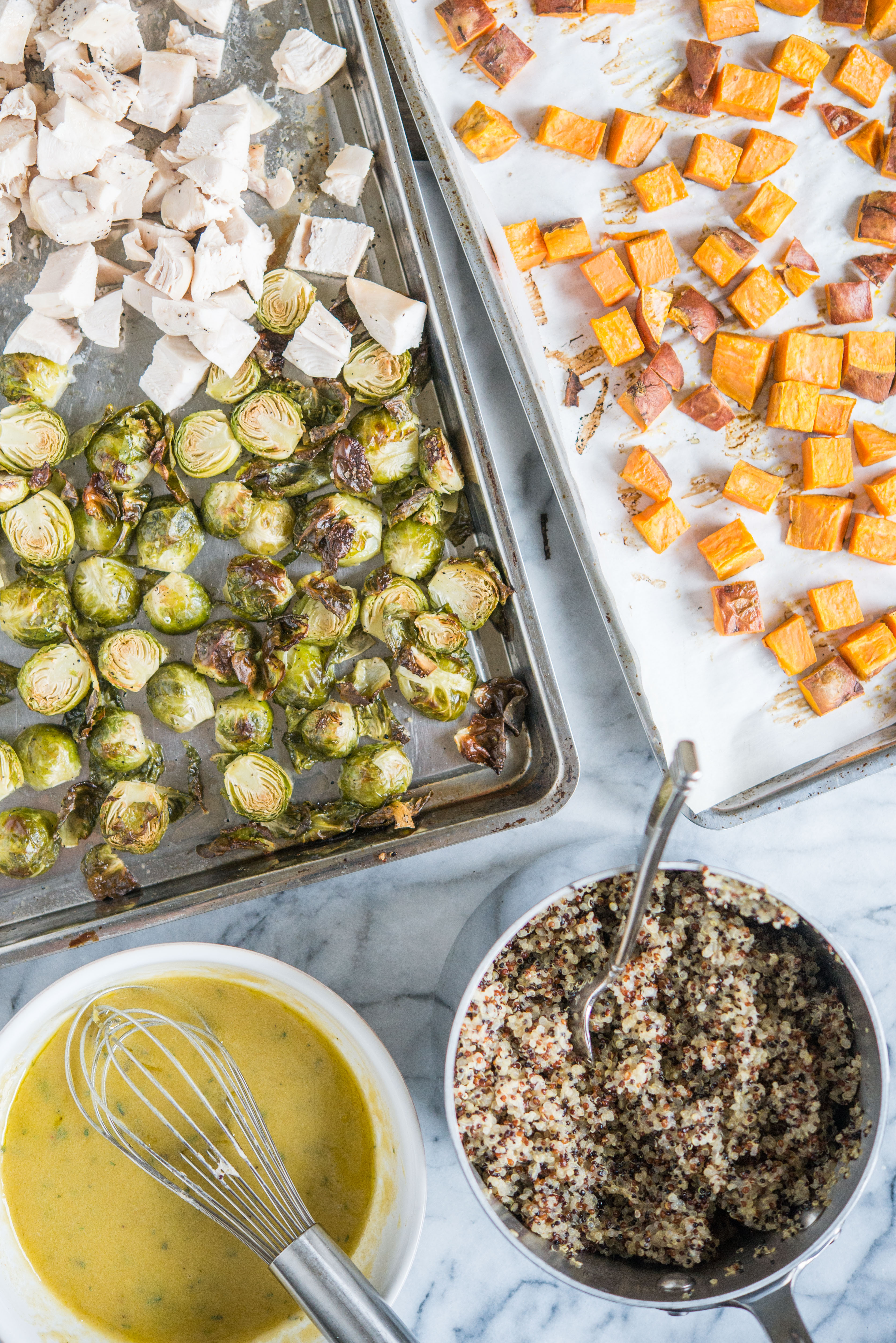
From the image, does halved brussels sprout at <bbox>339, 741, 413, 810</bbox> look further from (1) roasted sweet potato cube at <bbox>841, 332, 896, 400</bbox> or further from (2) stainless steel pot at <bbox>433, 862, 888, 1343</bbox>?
(1) roasted sweet potato cube at <bbox>841, 332, 896, 400</bbox>

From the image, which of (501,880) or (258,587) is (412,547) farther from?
(501,880)

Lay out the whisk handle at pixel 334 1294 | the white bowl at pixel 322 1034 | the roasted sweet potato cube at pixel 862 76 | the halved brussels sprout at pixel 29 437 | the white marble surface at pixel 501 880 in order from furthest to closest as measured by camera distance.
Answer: the white marble surface at pixel 501 880 < the roasted sweet potato cube at pixel 862 76 < the halved brussels sprout at pixel 29 437 < the white bowl at pixel 322 1034 < the whisk handle at pixel 334 1294

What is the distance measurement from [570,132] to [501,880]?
1.70 metres

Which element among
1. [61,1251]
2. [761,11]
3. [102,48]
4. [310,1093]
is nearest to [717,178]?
[761,11]

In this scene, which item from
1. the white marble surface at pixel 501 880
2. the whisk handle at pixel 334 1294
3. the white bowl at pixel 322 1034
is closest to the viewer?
the whisk handle at pixel 334 1294

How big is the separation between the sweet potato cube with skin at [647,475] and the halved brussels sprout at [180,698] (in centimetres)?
106

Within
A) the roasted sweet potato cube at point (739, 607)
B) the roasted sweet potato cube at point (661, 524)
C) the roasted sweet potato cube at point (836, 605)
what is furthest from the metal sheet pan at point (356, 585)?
the roasted sweet potato cube at point (836, 605)

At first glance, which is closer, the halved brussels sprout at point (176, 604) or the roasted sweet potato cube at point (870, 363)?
the halved brussels sprout at point (176, 604)

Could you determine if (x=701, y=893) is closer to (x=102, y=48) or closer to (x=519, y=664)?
(x=519, y=664)

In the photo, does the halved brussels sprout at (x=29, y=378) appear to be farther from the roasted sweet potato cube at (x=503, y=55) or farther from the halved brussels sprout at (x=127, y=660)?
the roasted sweet potato cube at (x=503, y=55)

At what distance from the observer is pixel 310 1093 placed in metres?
1.90

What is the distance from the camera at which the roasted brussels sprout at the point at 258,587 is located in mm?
1874

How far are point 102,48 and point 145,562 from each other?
110cm

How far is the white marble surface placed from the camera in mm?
2080
